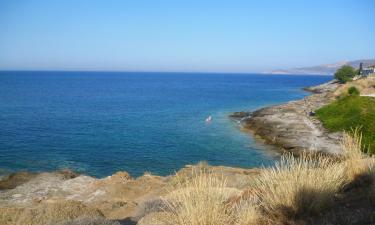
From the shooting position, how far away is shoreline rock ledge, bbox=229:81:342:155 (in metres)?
29.3

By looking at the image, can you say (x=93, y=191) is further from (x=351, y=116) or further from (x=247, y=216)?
(x=351, y=116)

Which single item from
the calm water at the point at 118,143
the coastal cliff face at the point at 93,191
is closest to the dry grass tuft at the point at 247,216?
the coastal cliff face at the point at 93,191

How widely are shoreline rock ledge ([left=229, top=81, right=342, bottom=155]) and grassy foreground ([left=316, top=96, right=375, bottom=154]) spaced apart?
3.10 feet

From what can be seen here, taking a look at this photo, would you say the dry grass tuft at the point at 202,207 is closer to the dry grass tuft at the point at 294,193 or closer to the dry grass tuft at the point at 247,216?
the dry grass tuft at the point at 247,216

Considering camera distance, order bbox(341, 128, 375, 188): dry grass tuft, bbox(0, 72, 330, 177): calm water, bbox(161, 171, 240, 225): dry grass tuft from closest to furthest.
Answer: bbox(161, 171, 240, 225): dry grass tuft
bbox(341, 128, 375, 188): dry grass tuft
bbox(0, 72, 330, 177): calm water

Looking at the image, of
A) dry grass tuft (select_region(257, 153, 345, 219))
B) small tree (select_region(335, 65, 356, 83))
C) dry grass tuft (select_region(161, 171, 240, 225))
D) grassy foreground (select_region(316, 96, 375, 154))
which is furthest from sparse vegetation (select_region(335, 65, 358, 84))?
dry grass tuft (select_region(161, 171, 240, 225))

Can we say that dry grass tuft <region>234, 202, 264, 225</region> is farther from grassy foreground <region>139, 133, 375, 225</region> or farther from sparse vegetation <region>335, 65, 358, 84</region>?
sparse vegetation <region>335, 65, 358, 84</region>

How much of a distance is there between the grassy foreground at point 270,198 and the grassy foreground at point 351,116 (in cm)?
2212

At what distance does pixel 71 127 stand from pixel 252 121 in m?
18.6

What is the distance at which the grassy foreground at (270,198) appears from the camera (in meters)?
5.29

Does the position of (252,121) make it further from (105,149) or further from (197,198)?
(197,198)

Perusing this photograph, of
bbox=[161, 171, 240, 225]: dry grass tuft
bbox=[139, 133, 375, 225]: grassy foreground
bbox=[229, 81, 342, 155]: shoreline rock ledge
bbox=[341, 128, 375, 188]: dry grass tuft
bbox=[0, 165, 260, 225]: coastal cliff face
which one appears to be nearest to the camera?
bbox=[161, 171, 240, 225]: dry grass tuft

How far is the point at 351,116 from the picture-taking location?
35.6 metres

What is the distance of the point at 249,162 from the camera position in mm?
26234
